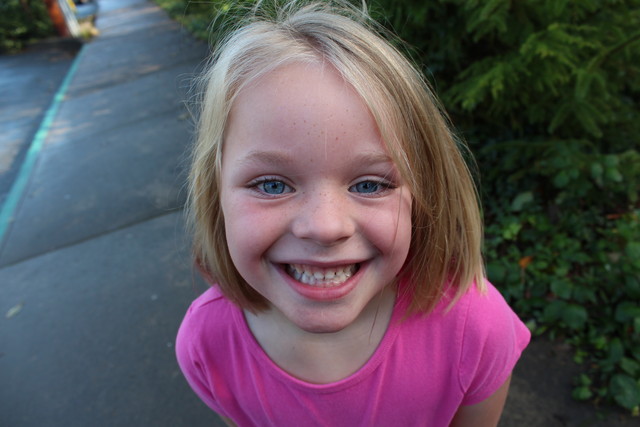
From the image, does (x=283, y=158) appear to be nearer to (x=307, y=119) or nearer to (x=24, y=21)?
(x=307, y=119)

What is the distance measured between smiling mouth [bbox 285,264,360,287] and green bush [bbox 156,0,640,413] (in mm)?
1540

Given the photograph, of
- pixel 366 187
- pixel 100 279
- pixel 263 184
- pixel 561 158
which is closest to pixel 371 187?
pixel 366 187

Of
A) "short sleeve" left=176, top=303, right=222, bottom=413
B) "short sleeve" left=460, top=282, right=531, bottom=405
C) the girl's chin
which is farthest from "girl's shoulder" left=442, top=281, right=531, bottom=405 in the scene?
"short sleeve" left=176, top=303, right=222, bottom=413

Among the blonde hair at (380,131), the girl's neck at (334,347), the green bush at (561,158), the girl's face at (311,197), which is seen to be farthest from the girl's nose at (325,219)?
the green bush at (561,158)

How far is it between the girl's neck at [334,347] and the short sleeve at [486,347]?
8.1 inches

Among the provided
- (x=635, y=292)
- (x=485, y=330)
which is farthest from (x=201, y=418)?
(x=635, y=292)

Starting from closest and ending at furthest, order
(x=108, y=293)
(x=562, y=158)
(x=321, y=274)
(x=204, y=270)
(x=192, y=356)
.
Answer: (x=321, y=274) → (x=192, y=356) → (x=204, y=270) → (x=562, y=158) → (x=108, y=293)

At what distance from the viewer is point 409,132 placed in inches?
39.5

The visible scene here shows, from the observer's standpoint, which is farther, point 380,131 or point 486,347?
point 486,347

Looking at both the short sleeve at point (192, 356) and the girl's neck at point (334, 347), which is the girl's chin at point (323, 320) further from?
the short sleeve at point (192, 356)

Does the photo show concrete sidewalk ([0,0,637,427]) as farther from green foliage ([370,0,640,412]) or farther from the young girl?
the young girl

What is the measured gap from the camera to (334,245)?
2.99 ft

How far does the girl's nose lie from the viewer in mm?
877

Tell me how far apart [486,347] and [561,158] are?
1669mm
